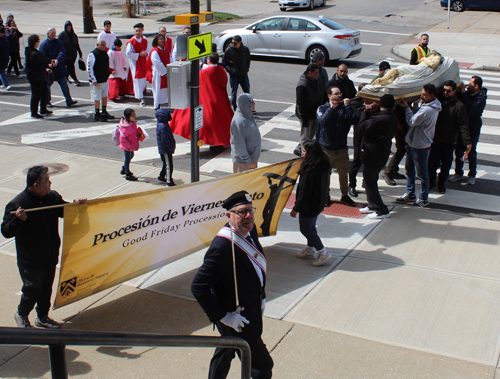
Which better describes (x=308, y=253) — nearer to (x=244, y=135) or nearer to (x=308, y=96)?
(x=244, y=135)

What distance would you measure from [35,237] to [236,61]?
8493mm

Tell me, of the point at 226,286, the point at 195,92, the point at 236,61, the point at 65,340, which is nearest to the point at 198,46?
the point at 195,92

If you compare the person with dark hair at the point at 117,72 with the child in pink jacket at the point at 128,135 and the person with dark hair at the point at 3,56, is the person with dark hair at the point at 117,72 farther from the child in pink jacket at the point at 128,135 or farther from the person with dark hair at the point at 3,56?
the child in pink jacket at the point at 128,135

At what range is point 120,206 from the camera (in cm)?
546

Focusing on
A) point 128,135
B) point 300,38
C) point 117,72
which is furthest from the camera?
point 300,38

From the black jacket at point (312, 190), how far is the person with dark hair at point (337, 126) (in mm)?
1814

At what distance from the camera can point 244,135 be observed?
7586mm

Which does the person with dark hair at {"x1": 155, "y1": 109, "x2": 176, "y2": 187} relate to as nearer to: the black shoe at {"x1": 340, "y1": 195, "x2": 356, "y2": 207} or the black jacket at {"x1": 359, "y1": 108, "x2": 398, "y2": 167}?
the black shoe at {"x1": 340, "y1": 195, "x2": 356, "y2": 207}

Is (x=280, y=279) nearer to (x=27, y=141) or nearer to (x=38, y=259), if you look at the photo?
(x=38, y=259)

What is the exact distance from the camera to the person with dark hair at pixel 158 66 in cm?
1300

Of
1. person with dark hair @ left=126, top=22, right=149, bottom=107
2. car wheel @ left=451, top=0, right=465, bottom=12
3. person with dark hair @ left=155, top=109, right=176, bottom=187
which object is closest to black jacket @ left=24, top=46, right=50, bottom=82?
person with dark hair @ left=126, top=22, right=149, bottom=107

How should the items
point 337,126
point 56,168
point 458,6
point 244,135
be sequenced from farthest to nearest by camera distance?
point 458,6 < point 56,168 < point 337,126 < point 244,135

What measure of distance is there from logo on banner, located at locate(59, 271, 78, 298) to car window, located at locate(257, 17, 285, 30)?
606 inches

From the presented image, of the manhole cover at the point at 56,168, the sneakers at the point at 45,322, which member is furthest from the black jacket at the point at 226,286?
the manhole cover at the point at 56,168
